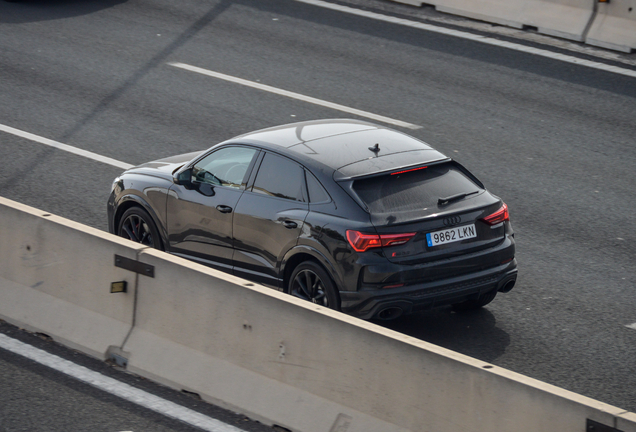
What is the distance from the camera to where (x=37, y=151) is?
11430 millimetres

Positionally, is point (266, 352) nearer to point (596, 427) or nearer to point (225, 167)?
point (596, 427)

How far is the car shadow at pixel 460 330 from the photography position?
7152 mm

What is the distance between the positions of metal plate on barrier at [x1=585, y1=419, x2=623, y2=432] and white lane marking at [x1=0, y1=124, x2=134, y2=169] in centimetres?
763

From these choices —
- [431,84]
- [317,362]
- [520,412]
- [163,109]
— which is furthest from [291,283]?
[431,84]

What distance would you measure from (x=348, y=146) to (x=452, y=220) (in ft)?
3.70

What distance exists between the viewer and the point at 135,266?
6.29 m

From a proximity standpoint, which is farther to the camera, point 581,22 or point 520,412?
point 581,22

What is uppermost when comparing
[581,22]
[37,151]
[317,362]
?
[581,22]

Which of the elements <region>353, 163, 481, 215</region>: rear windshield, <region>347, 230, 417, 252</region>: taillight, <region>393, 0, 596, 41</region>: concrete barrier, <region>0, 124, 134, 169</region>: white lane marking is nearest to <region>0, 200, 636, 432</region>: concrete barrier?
<region>347, 230, 417, 252</region>: taillight

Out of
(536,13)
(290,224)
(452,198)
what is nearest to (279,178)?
(290,224)

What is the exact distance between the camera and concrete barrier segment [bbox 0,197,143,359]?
21.2ft

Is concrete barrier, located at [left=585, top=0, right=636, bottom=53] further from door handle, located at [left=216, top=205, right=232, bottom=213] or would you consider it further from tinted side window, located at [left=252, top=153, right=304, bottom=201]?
door handle, located at [left=216, top=205, right=232, bottom=213]

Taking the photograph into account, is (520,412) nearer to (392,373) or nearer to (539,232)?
(392,373)

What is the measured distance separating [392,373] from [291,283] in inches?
88.8
